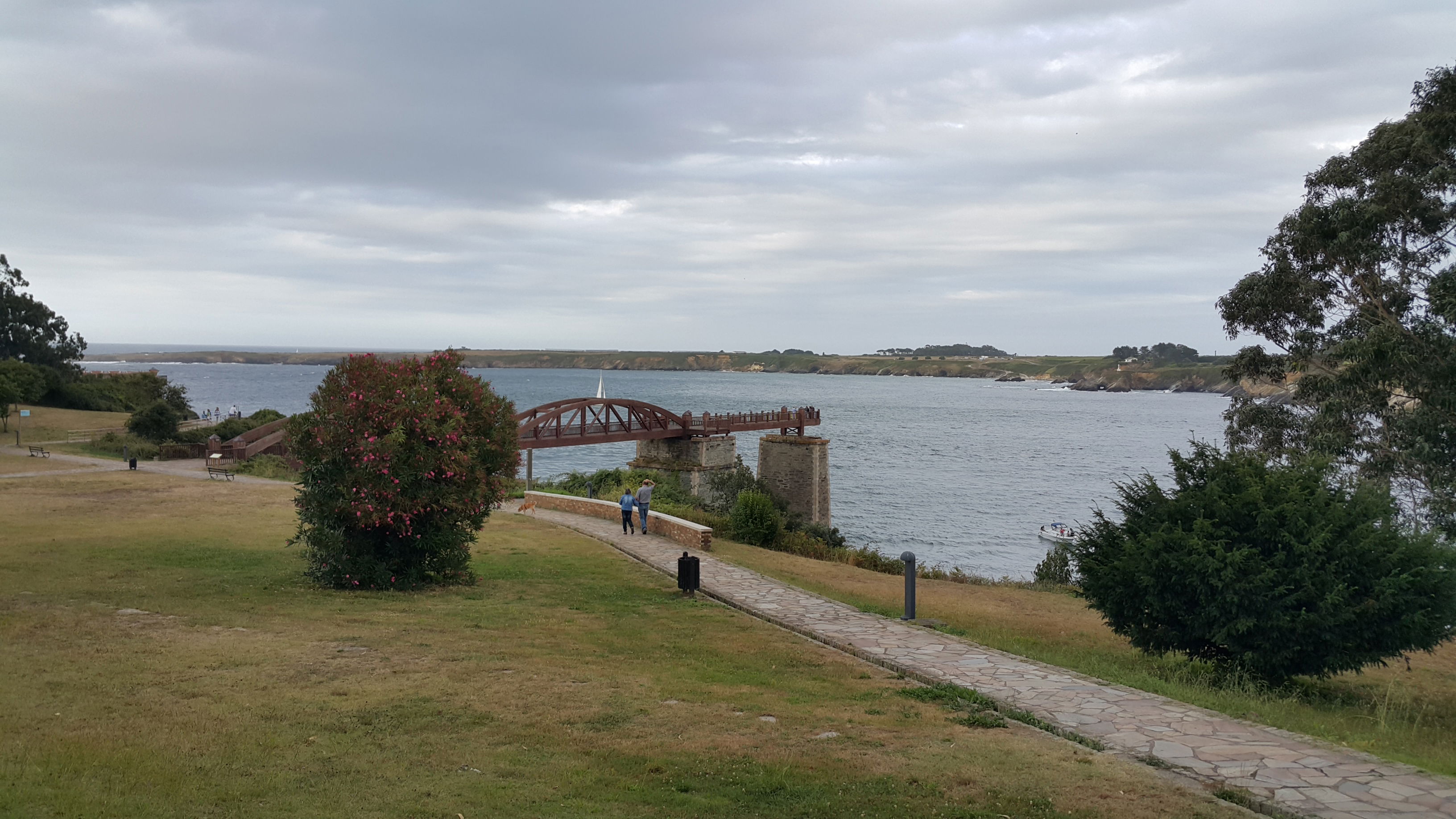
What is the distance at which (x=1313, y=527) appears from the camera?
9719 mm

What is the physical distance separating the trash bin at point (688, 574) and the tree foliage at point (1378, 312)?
13.1 meters

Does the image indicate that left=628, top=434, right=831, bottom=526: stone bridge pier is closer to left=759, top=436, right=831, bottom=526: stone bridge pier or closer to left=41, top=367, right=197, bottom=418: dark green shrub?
left=759, top=436, right=831, bottom=526: stone bridge pier

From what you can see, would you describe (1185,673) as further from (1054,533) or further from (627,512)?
(1054,533)

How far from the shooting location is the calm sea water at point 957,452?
130 feet

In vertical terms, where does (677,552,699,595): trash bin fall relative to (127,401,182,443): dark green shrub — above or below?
below

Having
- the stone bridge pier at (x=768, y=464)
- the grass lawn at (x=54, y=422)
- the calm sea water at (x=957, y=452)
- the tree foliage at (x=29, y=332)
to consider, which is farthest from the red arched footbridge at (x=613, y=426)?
the tree foliage at (x=29, y=332)

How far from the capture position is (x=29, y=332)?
218 feet

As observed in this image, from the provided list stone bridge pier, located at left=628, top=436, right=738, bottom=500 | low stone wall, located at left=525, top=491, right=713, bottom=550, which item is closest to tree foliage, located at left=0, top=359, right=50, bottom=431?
stone bridge pier, located at left=628, top=436, right=738, bottom=500

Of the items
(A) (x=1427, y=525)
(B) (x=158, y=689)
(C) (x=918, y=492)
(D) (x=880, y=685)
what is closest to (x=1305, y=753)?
(D) (x=880, y=685)

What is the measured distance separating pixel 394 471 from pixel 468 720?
284 inches

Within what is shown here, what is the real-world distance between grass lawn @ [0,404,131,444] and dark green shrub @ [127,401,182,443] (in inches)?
86.0

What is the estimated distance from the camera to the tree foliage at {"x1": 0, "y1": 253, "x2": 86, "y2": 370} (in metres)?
65.6

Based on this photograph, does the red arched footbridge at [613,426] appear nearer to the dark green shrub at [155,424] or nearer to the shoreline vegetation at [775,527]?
the shoreline vegetation at [775,527]

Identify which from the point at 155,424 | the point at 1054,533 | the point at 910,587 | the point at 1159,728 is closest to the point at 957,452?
the point at 1054,533
